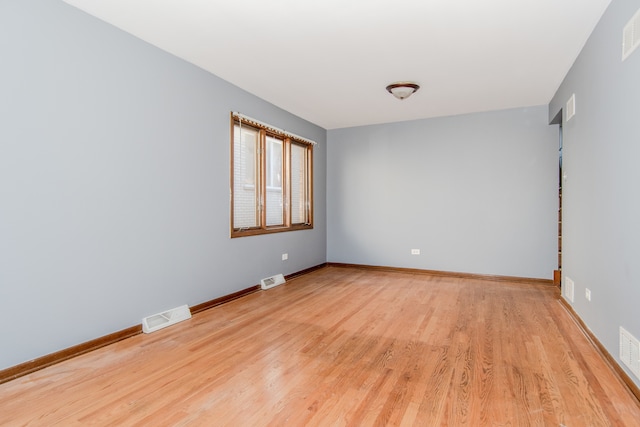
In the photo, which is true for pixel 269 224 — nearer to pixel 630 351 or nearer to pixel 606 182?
pixel 606 182

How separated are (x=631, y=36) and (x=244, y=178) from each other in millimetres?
3861

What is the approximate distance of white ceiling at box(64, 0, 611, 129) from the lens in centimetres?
263

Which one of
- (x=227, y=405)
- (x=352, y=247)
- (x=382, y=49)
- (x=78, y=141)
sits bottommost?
(x=227, y=405)

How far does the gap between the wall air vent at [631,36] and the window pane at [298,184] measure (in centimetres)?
421

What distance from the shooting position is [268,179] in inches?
200

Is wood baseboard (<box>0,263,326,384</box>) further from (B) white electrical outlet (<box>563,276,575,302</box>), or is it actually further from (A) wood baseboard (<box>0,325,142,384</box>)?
(B) white electrical outlet (<box>563,276,575,302</box>)

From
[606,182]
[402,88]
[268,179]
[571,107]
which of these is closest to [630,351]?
[606,182]

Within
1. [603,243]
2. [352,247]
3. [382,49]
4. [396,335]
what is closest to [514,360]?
[396,335]

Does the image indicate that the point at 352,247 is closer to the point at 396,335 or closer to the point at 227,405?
the point at 396,335

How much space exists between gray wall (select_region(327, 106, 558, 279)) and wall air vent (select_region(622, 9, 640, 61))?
3094mm

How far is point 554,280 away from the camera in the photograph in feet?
16.0

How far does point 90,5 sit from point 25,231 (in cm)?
176

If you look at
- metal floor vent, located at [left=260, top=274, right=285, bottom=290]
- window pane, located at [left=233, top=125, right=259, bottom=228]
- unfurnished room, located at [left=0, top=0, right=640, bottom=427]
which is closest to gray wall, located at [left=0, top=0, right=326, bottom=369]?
unfurnished room, located at [left=0, top=0, right=640, bottom=427]

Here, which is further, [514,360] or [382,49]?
[382,49]
